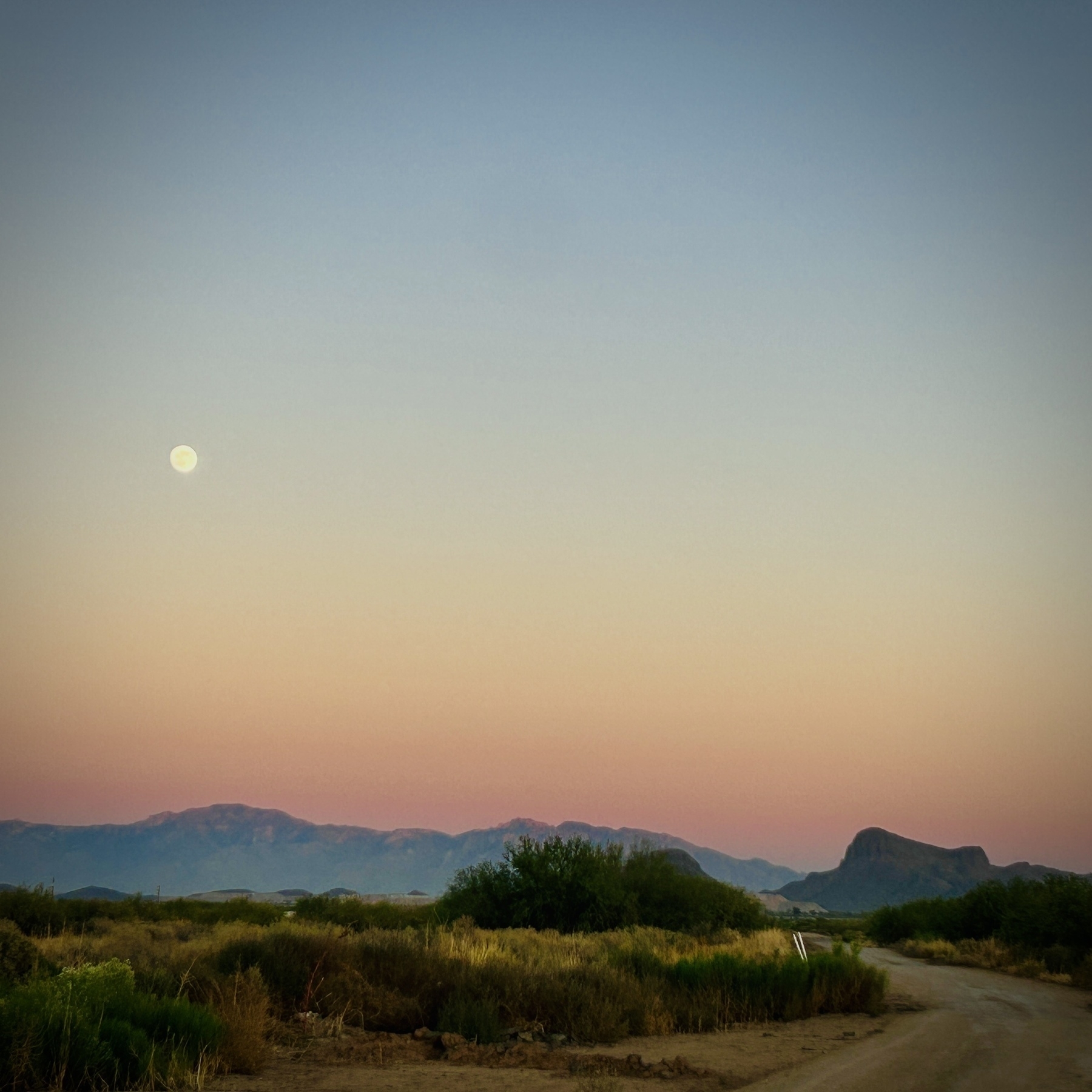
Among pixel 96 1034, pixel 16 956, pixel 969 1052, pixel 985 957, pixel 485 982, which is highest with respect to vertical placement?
pixel 96 1034

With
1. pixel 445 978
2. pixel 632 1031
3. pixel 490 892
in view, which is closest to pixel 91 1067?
pixel 445 978

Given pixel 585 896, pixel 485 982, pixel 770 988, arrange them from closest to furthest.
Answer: pixel 485 982 → pixel 770 988 → pixel 585 896

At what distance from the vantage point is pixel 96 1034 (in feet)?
34.1

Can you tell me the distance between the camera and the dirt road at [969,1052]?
11617 millimetres

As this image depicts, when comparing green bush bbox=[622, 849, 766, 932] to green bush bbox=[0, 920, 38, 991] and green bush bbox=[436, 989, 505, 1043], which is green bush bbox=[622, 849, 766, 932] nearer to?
green bush bbox=[436, 989, 505, 1043]

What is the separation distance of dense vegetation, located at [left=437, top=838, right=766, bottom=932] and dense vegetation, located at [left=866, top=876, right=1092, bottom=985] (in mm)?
10183

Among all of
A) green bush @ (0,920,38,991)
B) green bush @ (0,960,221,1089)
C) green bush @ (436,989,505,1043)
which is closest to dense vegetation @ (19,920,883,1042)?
green bush @ (436,989,505,1043)

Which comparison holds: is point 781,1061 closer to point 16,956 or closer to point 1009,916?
point 16,956

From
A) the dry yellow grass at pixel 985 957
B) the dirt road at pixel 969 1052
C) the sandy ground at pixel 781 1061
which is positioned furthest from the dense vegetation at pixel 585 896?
the sandy ground at pixel 781 1061

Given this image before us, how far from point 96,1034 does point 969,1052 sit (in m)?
11.7

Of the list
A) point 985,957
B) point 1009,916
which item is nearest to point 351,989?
point 985,957

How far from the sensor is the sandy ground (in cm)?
1164

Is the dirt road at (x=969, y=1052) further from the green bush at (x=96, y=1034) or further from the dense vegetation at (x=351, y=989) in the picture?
the green bush at (x=96, y=1034)

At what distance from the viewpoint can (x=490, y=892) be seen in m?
36.4
